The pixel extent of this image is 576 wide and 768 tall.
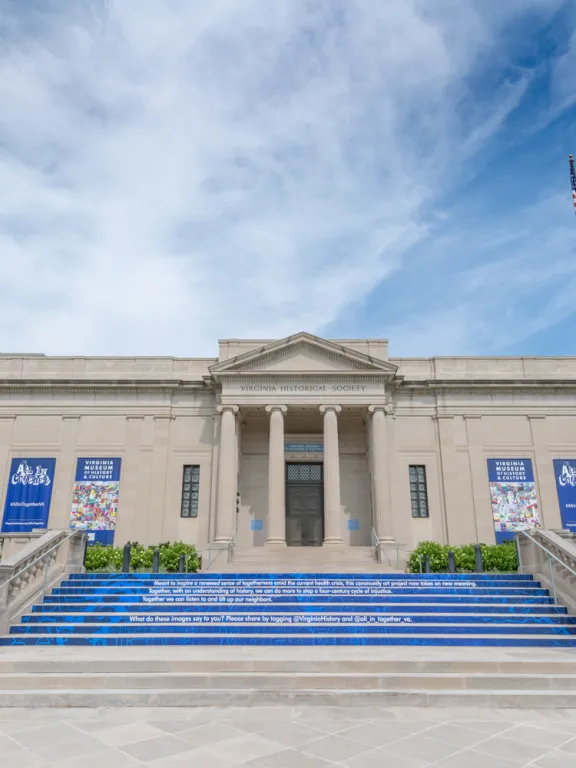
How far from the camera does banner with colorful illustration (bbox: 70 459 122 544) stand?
81.8ft

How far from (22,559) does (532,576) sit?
1249cm

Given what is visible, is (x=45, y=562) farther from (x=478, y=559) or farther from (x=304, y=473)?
(x=304, y=473)

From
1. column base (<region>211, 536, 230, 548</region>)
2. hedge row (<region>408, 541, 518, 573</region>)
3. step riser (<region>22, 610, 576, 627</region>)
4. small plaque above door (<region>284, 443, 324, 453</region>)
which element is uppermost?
small plaque above door (<region>284, 443, 324, 453</region>)

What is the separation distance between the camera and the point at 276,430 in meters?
24.6

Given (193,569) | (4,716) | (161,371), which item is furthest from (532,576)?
(161,371)

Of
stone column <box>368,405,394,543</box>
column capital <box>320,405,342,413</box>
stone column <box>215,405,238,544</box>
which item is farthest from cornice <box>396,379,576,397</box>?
stone column <box>215,405,238,544</box>

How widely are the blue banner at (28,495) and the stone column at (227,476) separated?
8.04 meters

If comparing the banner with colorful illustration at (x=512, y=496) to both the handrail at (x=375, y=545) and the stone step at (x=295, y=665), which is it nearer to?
the handrail at (x=375, y=545)

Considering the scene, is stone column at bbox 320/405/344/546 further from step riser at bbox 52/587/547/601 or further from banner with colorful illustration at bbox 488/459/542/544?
step riser at bbox 52/587/547/601

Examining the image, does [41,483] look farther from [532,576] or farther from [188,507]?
[532,576]

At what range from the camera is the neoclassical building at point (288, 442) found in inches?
984

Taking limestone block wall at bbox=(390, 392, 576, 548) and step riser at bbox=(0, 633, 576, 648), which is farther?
limestone block wall at bbox=(390, 392, 576, 548)

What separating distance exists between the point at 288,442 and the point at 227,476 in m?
4.68

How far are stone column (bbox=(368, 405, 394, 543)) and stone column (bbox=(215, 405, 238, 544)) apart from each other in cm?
613
